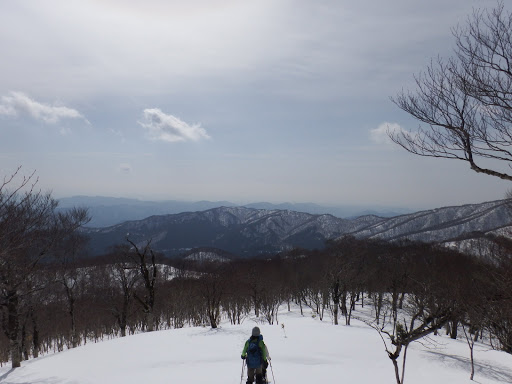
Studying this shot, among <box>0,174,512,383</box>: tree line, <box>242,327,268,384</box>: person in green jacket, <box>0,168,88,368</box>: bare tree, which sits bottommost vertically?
<box>0,174,512,383</box>: tree line

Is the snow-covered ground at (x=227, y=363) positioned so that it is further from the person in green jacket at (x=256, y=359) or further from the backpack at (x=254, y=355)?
the backpack at (x=254, y=355)

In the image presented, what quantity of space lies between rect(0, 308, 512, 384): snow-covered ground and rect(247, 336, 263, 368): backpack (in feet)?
5.06

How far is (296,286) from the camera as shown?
58250 mm

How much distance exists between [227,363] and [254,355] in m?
3.45

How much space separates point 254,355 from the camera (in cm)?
920

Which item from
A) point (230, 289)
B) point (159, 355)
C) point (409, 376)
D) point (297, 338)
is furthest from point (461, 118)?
point (230, 289)

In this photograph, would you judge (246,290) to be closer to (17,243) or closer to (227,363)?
(227,363)

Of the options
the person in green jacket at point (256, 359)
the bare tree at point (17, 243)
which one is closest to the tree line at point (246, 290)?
the bare tree at point (17, 243)

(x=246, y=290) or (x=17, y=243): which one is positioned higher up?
(x=17, y=243)

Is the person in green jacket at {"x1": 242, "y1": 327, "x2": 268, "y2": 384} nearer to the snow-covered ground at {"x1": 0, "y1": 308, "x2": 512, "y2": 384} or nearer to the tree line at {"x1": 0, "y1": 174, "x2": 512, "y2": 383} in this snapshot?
the snow-covered ground at {"x1": 0, "y1": 308, "x2": 512, "y2": 384}

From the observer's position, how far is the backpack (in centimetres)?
914

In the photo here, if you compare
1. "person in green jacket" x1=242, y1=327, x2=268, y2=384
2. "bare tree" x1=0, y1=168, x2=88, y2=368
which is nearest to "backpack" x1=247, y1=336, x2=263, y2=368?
"person in green jacket" x1=242, y1=327, x2=268, y2=384

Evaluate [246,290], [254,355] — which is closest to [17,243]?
[254,355]

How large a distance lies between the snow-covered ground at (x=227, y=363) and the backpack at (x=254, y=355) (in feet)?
5.06
